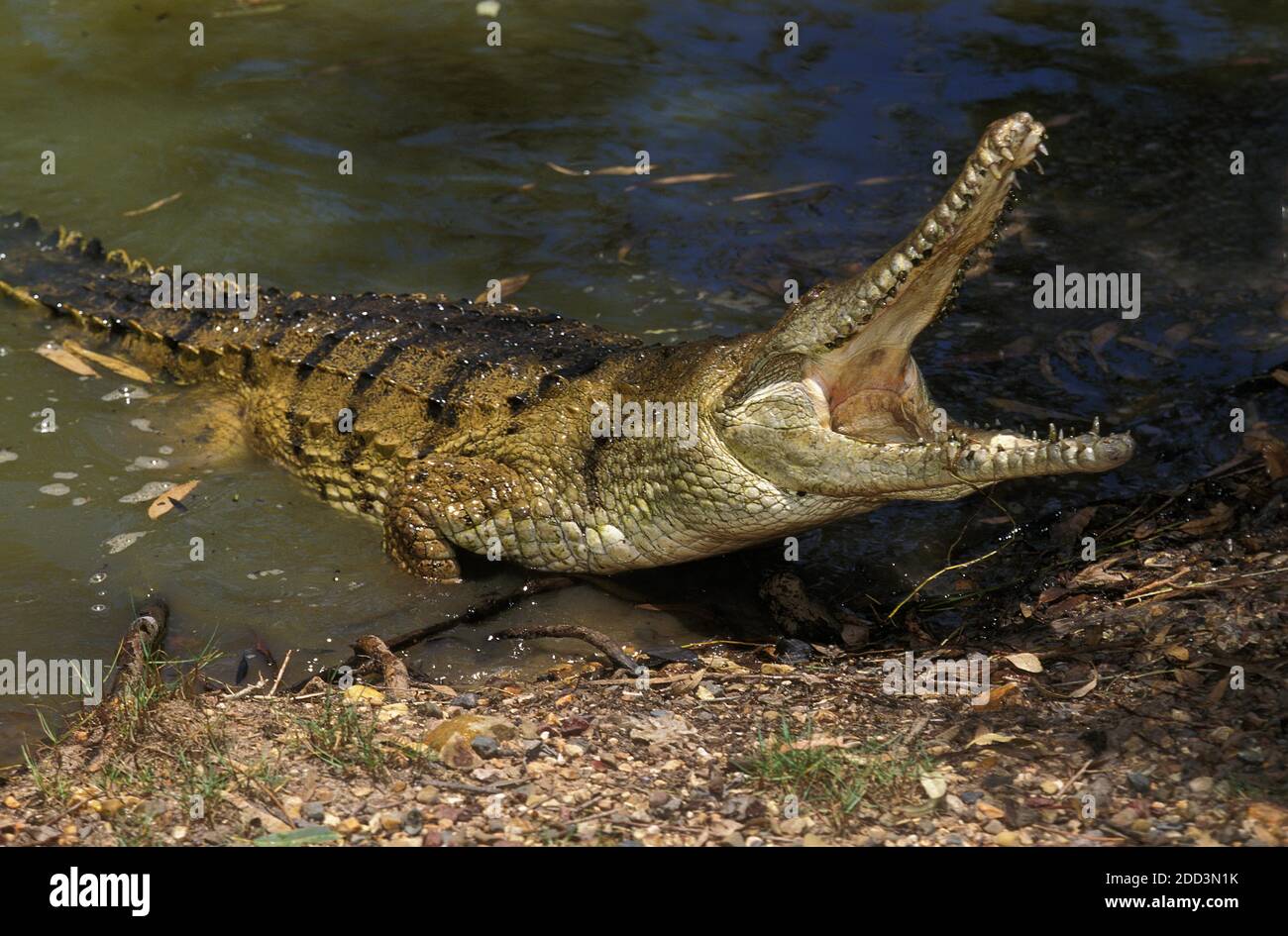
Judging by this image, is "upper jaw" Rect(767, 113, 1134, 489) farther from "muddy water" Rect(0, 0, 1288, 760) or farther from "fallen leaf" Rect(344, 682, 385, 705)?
"fallen leaf" Rect(344, 682, 385, 705)

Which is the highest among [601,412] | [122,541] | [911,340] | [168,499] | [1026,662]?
[911,340]

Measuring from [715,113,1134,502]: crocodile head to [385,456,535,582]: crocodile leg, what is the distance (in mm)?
1091

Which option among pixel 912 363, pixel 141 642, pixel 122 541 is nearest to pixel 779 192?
pixel 912 363

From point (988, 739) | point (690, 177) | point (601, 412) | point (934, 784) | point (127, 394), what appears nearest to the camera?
point (934, 784)

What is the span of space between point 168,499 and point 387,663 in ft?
6.21

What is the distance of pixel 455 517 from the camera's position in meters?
5.48

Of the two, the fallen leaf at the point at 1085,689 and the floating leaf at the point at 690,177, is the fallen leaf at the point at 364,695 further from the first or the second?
the floating leaf at the point at 690,177

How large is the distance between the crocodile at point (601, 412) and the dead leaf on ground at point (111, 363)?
0.08m

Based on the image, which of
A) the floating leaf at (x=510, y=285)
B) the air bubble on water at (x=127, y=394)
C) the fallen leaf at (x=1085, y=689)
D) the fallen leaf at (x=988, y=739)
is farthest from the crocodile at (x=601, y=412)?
the floating leaf at (x=510, y=285)

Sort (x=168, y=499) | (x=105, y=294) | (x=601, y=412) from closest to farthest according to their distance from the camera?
1. (x=601, y=412)
2. (x=168, y=499)
3. (x=105, y=294)

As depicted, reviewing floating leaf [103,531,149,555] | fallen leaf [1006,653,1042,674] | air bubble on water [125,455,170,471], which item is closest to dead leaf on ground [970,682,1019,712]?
fallen leaf [1006,653,1042,674]

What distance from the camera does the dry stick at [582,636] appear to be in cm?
474

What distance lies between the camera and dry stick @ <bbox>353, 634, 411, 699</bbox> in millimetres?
4591

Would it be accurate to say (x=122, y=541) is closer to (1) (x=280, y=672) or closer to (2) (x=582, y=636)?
(1) (x=280, y=672)
